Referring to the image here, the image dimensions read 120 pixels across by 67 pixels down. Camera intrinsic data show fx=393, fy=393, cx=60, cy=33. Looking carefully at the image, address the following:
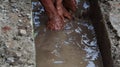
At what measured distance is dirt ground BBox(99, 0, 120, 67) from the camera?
12.2 ft

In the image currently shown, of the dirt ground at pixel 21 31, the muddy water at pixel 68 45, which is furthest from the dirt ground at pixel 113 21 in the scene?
the muddy water at pixel 68 45

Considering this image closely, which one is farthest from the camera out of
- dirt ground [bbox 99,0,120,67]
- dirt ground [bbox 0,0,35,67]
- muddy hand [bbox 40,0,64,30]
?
muddy hand [bbox 40,0,64,30]

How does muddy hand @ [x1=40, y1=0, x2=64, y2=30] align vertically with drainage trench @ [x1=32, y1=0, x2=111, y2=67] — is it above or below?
above

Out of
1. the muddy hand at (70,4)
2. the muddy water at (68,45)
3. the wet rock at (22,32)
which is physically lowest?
the muddy water at (68,45)

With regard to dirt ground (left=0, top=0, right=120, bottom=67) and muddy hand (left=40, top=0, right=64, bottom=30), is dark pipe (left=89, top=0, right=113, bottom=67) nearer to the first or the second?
dirt ground (left=0, top=0, right=120, bottom=67)

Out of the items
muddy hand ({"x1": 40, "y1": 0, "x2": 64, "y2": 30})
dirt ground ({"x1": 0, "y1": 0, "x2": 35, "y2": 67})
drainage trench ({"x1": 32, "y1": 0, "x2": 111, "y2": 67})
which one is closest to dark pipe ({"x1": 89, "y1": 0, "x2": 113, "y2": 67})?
drainage trench ({"x1": 32, "y1": 0, "x2": 111, "y2": 67})

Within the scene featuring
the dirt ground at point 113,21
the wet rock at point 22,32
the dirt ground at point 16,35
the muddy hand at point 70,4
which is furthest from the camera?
the muddy hand at point 70,4

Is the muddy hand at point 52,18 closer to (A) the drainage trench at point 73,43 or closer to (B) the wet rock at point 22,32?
(A) the drainage trench at point 73,43

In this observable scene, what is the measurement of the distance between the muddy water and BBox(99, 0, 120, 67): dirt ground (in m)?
0.35

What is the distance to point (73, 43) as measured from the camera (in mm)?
4332

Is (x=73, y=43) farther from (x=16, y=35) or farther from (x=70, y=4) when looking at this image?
(x=16, y=35)

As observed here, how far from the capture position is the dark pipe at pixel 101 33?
389 cm

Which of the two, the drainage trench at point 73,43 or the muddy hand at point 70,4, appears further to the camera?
the muddy hand at point 70,4

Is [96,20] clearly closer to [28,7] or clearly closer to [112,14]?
[112,14]
